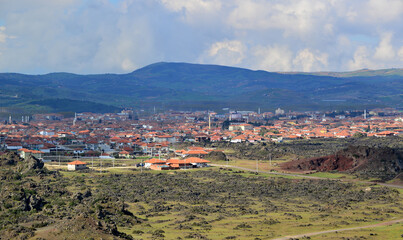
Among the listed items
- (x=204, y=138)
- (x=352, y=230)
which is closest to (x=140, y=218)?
(x=352, y=230)

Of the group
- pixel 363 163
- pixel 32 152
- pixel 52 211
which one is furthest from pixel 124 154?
pixel 52 211

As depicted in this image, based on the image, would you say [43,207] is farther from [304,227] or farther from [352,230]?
[352,230]

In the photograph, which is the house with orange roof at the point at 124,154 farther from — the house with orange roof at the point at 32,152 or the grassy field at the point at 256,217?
the grassy field at the point at 256,217

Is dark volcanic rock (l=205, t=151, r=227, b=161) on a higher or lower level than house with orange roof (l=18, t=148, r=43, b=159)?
lower

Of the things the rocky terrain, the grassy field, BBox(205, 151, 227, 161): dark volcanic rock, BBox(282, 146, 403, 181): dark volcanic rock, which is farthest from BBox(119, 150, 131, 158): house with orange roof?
the grassy field

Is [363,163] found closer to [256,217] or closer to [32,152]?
[256,217]

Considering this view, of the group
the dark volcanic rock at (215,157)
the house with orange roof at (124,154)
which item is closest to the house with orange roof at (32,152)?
the house with orange roof at (124,154)

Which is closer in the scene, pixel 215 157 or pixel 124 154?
pixel 215 157

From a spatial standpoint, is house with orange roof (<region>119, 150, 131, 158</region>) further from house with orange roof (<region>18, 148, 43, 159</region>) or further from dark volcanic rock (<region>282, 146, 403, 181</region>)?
dark volcanic rock (<region>282, 146, 403, 181</region>)

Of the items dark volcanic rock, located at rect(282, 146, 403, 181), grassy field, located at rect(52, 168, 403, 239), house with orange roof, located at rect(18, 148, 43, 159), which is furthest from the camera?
house with orange roof, located at rect(18, 148, 43, 159)

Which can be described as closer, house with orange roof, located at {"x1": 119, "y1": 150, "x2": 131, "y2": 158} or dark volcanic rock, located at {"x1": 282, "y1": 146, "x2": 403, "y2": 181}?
dark volcanic rock, located at {"x1": 282, "y1": 146, "x2": 403, "y2": 181}

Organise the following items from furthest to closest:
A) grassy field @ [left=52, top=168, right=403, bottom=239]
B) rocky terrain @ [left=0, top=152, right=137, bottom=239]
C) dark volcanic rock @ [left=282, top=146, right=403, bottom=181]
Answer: dark volcanic rock @ [left=282, top=146, right=403, bottom=181], grassy field @ [left=52, top=168, right=403, bottom=239], rocky terrain @ [left=0, top=152, right=137, bottom=239]
